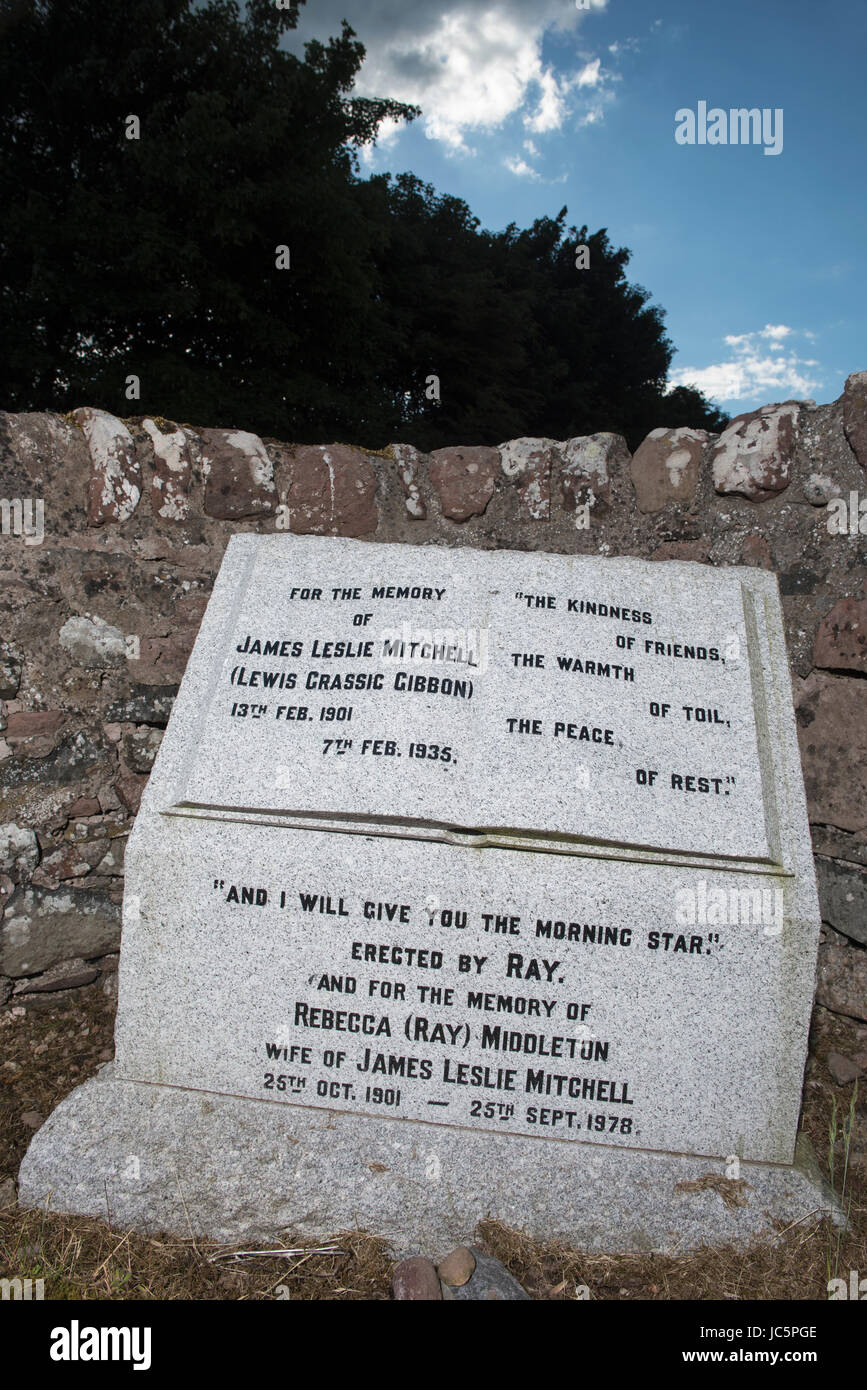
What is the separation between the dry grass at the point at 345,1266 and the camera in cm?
181

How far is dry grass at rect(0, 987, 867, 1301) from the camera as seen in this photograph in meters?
1.81

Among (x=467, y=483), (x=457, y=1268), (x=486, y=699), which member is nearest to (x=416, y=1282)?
(x=457, y=1268)

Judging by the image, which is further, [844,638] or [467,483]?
[467,483]

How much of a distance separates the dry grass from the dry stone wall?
0.96 meters

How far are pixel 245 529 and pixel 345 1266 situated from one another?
7.38ft

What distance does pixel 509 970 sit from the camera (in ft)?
6.70

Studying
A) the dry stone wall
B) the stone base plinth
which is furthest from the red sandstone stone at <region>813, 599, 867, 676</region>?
the stone base plinth

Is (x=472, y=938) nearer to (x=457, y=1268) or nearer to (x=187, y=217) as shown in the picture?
(x=457, y=1268)

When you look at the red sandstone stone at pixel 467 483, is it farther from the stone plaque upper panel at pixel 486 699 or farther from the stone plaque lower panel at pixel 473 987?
the stone plaque lower panel at pixel 473 987

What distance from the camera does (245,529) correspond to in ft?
10.1

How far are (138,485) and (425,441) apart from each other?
11.7 meters

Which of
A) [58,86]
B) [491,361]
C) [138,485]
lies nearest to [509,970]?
[138,485]

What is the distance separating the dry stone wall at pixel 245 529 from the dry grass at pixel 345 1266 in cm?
96

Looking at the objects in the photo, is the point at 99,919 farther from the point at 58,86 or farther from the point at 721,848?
the point at 58,86
